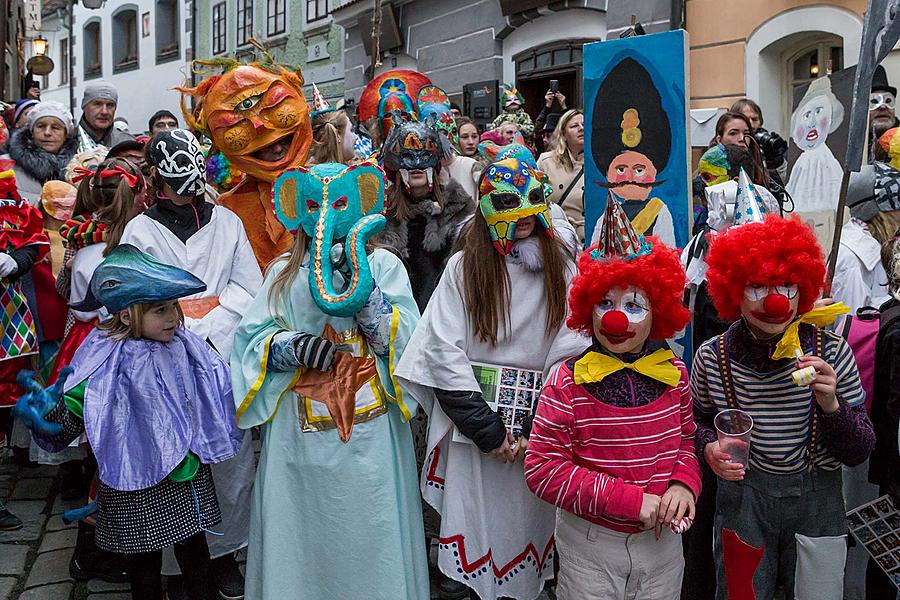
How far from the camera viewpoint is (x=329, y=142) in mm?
4562

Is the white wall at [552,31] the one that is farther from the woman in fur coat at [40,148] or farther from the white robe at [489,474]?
the white robe at [489,474]

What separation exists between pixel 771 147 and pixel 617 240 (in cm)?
342

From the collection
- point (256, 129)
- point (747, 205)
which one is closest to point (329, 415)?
point (256, 129)

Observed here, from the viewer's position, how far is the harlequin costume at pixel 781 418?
8.71ft

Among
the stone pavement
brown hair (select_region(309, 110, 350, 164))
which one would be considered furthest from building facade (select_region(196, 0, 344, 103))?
the stone pavement

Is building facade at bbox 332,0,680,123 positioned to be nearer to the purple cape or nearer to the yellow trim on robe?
the yellow trim on robe

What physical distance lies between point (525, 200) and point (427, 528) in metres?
2.00

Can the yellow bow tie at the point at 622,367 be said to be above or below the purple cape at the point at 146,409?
above

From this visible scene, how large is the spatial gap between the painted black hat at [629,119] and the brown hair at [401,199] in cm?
81

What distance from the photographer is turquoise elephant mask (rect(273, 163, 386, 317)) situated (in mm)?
2980

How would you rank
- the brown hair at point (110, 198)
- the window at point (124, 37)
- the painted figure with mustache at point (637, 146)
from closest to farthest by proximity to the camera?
1. the painted figure with mustache at point (637, 146)
2. the brown hair at point (110, 198)
3. the window at point (124, 37)

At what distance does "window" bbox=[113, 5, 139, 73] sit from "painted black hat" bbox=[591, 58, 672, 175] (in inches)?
1002

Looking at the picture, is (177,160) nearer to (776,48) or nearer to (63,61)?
(776,48)

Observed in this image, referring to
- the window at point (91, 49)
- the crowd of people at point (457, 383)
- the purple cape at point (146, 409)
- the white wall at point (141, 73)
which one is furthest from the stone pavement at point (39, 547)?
the window at point (91, 49)
